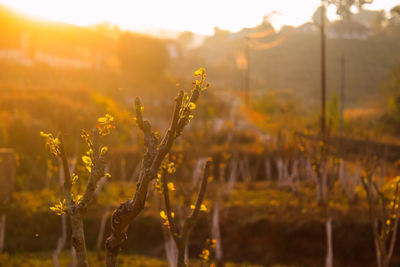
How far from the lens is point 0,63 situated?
33.4 meters

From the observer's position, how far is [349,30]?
97.6 meters

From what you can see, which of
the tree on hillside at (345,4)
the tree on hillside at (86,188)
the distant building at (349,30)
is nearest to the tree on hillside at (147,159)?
the tree on hillside at (86,188)

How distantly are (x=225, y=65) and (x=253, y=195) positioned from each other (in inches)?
2565

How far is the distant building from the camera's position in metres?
96.4

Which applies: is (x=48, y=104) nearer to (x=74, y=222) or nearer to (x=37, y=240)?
(x=37, y=240)

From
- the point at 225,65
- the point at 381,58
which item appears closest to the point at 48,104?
the point at 225,65

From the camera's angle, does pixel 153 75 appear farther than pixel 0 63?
Yes

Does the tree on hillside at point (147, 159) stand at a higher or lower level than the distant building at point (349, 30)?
lower

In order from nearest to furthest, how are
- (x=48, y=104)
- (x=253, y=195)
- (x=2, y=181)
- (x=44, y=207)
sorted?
(x=2, y=181) → (x=44, y=207) → (x=253, y=195) → (x=48, y=104)

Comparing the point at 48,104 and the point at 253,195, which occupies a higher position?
the point at 48,104

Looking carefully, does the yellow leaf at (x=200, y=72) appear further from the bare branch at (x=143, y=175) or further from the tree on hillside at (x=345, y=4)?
the tree on hillside at (x=345, y=4)

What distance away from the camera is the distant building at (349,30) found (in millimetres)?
96438

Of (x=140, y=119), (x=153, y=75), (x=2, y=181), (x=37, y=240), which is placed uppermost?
(x=153, y=75)

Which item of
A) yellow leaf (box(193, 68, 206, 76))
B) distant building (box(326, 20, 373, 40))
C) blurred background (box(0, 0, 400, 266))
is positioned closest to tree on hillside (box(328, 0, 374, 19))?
blurred background (box(0, 0, 400, 266))
